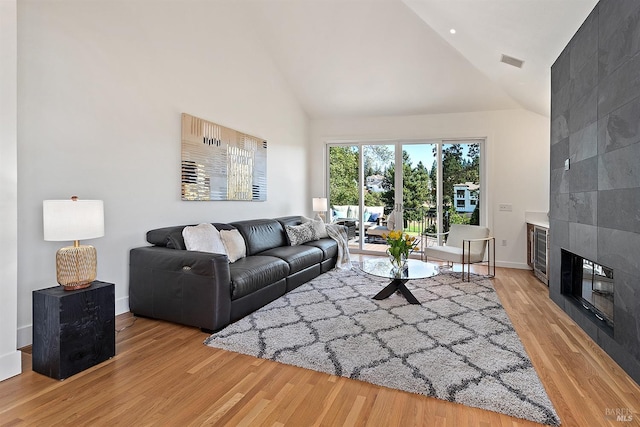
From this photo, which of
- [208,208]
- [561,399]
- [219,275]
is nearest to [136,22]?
[208,208]

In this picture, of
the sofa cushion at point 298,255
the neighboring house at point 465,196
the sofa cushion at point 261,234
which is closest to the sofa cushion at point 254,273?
the sofa cushion at point 298,255

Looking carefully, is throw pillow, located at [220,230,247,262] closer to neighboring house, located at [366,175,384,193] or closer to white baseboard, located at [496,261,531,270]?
neighboring house, located at [366,175,384,193]

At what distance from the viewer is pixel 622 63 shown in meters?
2.21

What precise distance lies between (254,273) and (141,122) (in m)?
1.88

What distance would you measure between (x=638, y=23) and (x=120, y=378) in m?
3.75

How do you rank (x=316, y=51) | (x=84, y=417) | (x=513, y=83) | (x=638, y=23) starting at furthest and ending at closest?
(x=316, y=51) < (x=513, y=83) < (x=638, y=23) < (x=84, y=417)

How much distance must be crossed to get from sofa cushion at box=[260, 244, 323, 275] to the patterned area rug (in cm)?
33

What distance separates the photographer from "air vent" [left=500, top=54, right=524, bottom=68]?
12.6 ft

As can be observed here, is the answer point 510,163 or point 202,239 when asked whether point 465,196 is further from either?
point 202,239

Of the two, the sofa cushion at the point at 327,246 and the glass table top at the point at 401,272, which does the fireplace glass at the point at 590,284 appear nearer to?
the glass table top at the point at 401,272

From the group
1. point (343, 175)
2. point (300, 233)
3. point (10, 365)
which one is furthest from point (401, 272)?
point (343, 175)

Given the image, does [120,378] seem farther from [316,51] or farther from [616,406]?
[316,51]

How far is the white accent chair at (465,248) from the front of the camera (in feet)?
15.2

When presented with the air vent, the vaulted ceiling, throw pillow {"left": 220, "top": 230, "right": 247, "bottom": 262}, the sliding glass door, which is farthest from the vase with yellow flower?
the sliding glass door
